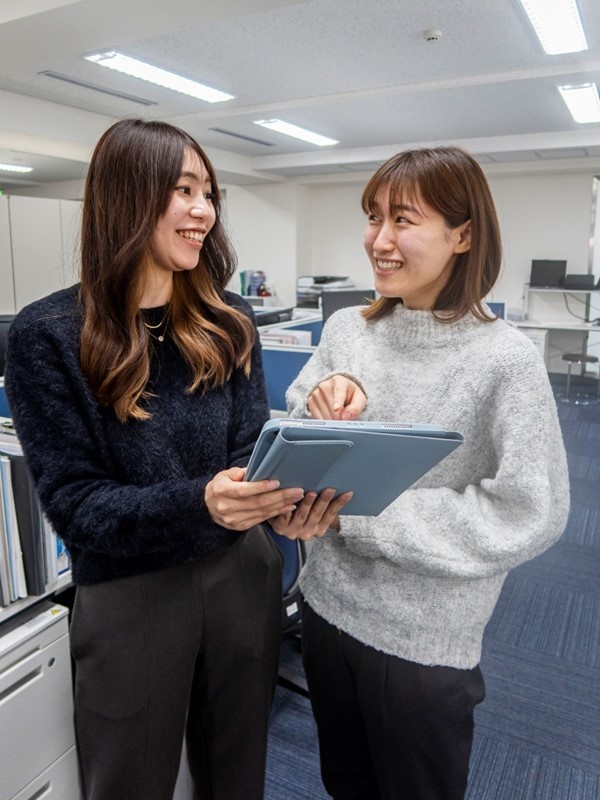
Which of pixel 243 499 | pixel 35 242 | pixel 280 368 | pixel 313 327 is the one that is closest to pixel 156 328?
pixel 243 499

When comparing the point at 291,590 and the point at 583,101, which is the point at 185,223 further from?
the point at 583,101

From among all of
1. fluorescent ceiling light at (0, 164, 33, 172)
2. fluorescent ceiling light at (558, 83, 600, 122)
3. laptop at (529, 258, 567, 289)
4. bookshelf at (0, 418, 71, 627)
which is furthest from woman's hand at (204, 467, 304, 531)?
laptop at (529, 258, 567, 289)

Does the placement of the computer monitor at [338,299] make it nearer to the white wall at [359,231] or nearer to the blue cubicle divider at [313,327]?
the blue cubicle divider at [313,327]

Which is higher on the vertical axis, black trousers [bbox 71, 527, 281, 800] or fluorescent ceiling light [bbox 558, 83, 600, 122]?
fluorescent ceiling light [bbox 558, 83, 600, 122]

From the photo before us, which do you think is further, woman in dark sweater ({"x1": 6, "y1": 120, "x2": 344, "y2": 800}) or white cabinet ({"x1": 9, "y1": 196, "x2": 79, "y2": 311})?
white cabinet ({"x1": 9, "y1": 196, "x2": 79, "y2": 311})

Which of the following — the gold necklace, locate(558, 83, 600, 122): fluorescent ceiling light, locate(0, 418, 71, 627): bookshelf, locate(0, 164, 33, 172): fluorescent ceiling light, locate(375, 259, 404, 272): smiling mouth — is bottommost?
locate(0, 418, 71, 627): bookshelf

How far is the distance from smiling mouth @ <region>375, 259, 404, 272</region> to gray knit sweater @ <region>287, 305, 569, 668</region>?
0.08m

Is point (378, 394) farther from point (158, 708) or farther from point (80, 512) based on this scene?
point (158, 708)

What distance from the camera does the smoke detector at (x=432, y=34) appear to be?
316cm

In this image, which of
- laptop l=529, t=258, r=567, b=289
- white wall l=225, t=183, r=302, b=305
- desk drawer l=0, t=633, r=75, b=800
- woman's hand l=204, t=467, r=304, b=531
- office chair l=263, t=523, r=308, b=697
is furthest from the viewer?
white wall l=225, t=183, r=302, b=305

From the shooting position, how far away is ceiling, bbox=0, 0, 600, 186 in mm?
2869

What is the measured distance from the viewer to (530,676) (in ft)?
6.93

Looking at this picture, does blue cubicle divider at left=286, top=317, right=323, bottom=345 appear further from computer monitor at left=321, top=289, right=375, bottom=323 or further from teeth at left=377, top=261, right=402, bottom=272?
teeth at left=377, top=261, right=402, bottom=272

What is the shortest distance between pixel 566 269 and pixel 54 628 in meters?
7.08
